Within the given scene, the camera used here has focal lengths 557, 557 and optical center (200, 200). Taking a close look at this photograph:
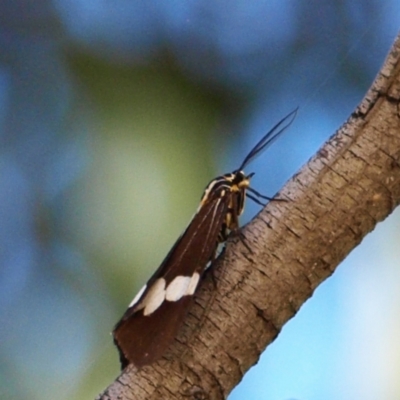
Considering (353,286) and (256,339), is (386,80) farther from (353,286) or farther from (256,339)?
(353,286)

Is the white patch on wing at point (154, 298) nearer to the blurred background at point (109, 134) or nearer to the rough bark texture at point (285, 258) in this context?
the rough bark texture at point (285, 258)

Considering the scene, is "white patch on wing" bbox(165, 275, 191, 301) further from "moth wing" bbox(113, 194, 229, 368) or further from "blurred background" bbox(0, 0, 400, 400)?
"blurred background" bbox(0, 0, 400, 400)

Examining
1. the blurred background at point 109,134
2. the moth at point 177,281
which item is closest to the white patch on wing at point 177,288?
the moth at point 177,281

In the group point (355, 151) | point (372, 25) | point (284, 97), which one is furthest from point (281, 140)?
point (355, 151)

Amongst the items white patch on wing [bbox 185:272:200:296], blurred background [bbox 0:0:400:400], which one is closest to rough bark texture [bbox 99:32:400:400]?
white patch on wing [bbox 185:272:200:296]

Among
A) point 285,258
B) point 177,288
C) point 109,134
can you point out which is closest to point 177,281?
point 177,288

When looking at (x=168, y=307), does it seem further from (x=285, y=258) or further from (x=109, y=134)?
(x=109, y=134)
